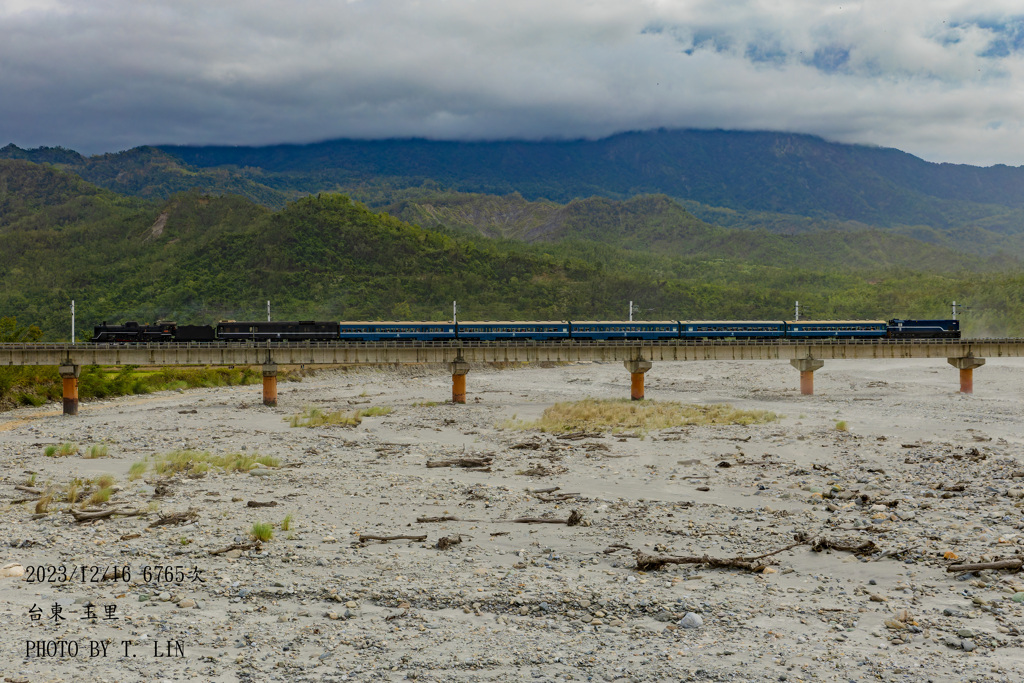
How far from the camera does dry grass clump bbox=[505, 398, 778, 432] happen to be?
45031 millimetres

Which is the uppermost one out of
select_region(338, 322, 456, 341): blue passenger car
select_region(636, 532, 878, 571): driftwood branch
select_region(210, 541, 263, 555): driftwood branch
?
select_region(338, 322, 456, 341): blue passenger car

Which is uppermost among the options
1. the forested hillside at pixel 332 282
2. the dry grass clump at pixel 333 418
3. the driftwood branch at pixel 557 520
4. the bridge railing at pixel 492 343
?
the forested hillside at pixel 332 282

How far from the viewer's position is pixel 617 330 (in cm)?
6831

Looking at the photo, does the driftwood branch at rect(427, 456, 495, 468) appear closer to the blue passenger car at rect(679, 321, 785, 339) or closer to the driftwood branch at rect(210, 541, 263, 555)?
the driftwood branch at rect(210, 541, 263, 555)

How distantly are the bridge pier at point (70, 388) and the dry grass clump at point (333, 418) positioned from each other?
54.4ft

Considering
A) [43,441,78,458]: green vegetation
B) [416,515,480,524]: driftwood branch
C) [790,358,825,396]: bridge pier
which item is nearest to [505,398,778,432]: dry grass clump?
[790,358,825,396]: bridge pier

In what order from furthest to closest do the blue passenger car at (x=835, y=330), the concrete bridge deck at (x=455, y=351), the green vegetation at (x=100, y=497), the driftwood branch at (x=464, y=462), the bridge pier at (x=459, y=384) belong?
the blue passenger car at (x=835, y=330) → the bridge pier at (x=459, y=384) → the concrete bridge deck at (x=455, y=351) → the driftwood branch at (x=464, y=462) → the green vegetation at (x=100, y=497)

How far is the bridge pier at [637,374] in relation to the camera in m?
63.8

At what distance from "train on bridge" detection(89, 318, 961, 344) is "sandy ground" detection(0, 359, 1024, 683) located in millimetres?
26793

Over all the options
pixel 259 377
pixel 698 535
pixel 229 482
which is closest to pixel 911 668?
pixel 698 535

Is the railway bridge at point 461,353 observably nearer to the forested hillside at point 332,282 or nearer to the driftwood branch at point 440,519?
the driftwood branch at point 440,519

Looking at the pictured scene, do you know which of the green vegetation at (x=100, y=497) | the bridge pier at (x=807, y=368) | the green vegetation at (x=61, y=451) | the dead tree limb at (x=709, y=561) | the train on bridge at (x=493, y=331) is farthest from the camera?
the bridge pier at (x=807, y=368)

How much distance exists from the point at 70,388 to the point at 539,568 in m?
50.9

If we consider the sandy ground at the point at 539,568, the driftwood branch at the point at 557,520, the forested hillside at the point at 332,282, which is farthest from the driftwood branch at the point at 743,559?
the forested hillside at the point at 332,282
